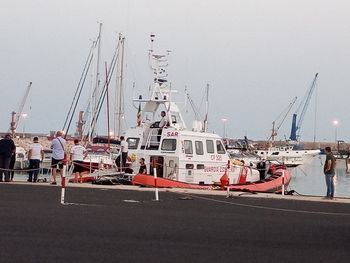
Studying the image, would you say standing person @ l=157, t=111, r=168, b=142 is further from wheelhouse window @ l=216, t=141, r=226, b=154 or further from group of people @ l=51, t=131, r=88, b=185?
group of people @ l=51, t=131, r=88, b=185

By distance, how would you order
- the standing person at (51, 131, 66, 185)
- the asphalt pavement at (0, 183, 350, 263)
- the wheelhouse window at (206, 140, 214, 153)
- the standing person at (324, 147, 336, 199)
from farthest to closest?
1. the wheelhouse window at (206, 140, 214, 153)
2. the standing person at (51, 131, 66, 185)
3. the standing person at (324, 147, 336, 199)
4. the asphalt pavement at (0, 183, 350, 263)

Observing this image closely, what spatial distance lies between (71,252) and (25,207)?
22.8 feet

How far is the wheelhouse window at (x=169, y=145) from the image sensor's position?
28.3m

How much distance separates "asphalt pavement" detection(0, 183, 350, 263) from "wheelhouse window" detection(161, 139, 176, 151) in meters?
6.93

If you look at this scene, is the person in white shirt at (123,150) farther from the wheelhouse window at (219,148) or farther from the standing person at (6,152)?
the standing person at (6,152)

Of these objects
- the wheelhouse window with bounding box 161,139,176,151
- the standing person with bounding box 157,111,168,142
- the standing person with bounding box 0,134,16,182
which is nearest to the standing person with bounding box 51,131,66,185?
the standing person with bounding box 0,134,16,182

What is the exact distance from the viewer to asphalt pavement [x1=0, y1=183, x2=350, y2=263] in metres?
10.3

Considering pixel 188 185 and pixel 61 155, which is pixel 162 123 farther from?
pixel 61 155

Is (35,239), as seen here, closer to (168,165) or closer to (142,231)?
(142,231)

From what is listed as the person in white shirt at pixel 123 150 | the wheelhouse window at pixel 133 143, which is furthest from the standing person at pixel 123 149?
the wheelhouse window at pixel 133 143

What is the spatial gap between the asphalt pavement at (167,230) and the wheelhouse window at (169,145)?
6.93 meters

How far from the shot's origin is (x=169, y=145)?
2845 cm

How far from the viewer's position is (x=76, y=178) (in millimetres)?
27734

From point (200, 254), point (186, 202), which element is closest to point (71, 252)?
point (200, 254)
